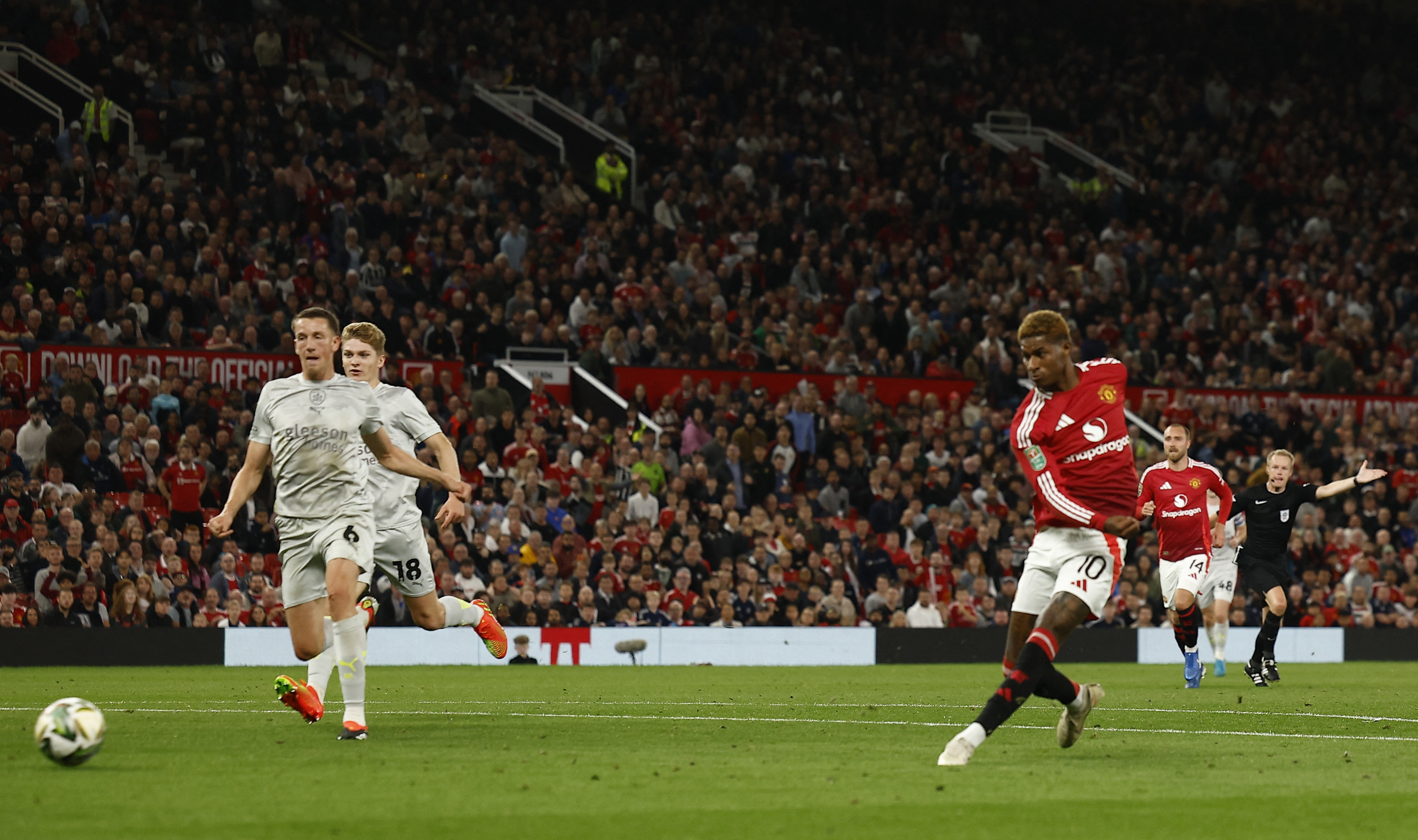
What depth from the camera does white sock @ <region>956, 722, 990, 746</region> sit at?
332 inches

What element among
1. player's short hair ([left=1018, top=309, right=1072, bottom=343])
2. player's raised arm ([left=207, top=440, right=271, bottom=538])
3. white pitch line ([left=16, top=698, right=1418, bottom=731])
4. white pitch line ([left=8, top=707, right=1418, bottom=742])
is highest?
player's short hair ([left=1018, top=309, right=1072, bottom=343])

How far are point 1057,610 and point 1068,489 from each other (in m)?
0.62

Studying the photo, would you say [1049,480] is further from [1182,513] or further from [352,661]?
[1182,513]

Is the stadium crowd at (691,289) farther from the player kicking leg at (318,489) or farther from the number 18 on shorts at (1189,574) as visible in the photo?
the player kicking leg at (318,489)

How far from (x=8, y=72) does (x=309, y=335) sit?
737 inches

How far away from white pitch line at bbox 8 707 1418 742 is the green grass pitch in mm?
41

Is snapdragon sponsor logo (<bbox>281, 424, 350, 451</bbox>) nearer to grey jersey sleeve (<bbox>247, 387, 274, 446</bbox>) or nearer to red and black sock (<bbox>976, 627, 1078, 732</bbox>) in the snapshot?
grey jersey sleeve (<bbox>247, 387, 274, 446</bbox>)

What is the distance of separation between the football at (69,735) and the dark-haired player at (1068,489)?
14.4 feet

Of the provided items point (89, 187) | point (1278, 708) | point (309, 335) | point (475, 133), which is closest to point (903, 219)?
point (475, 133)

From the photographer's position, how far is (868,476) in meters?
26.5

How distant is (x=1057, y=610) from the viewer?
29.6 ft

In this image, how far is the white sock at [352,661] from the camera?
32.7 feet

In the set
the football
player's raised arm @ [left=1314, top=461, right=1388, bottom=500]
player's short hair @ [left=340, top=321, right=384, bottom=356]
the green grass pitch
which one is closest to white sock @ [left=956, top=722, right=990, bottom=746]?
the green grass pitch

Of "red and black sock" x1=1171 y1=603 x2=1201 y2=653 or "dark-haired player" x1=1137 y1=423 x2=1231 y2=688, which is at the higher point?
"dark-haired player" x1=1137 y1=423 x2=1231 y2=688
